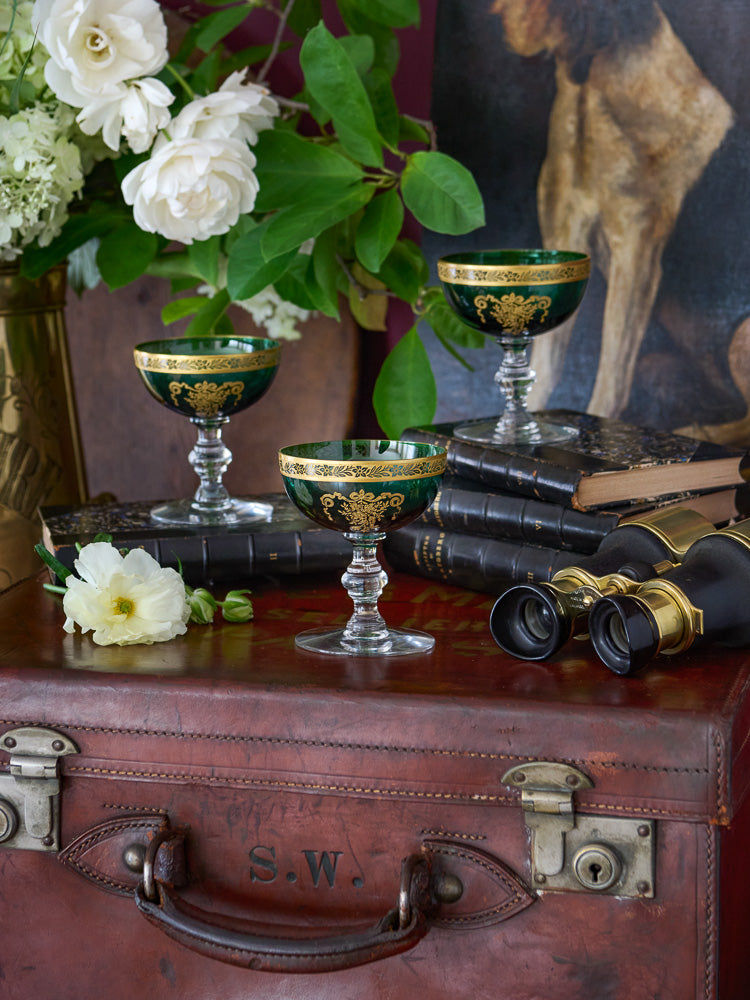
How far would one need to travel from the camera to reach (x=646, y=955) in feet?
2.71

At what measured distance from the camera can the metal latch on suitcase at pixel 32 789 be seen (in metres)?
0.91

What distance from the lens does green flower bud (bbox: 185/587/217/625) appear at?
3.32 ft

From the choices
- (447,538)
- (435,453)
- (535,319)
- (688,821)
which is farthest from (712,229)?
(688,821)

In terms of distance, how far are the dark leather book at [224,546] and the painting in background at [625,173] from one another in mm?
482

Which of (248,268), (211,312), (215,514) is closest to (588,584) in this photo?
(215,514)

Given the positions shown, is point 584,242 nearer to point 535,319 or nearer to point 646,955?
point 535,319

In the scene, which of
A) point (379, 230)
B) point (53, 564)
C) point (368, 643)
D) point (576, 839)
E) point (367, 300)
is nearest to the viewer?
point (576, 839)

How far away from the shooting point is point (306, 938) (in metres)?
0.85

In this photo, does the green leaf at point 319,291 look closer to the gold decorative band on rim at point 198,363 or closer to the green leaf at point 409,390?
the green leaf at point 409,390

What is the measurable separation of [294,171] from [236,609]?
48 cm

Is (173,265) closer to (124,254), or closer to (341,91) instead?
(124,254)

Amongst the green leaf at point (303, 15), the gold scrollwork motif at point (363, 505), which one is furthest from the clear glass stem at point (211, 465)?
the green leaf at point (303, 15)

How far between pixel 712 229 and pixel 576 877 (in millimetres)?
820

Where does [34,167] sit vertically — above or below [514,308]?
above
